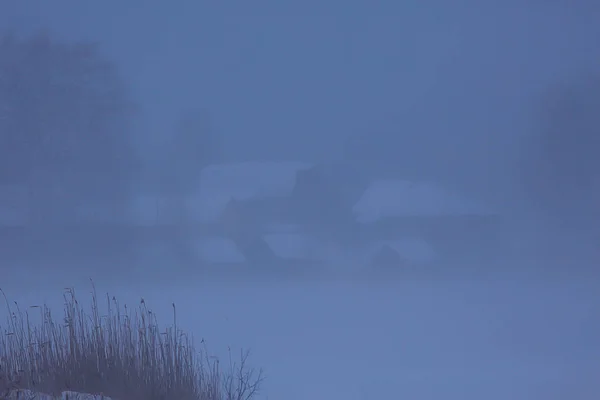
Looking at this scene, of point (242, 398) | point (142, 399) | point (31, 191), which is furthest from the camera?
point (31, 191)

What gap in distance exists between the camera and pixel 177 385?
14.4ft

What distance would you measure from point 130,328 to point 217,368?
2.17ft

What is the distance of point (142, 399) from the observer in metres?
4.27

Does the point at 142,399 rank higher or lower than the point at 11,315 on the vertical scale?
lower

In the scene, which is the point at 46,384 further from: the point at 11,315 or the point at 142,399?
the point at 11,315

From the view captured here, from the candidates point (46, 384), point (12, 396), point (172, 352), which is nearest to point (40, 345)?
point (46, 384)

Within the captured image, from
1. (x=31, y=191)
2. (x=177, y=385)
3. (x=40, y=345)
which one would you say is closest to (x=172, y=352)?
(x=177, y=385)

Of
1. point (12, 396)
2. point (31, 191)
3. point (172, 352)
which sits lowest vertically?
point (12, 396)

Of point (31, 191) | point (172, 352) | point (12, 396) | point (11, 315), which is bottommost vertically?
point (12, 396)

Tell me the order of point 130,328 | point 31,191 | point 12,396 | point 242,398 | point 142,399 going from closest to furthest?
point 12,396 → point 142,399 → point 130,328 → point 242,398 → point 31,191

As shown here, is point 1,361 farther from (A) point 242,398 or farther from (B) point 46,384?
(A) point 242,398

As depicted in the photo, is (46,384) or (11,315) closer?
(46,384)

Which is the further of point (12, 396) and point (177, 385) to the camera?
point (177, 385)

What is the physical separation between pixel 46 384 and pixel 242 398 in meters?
1.33
